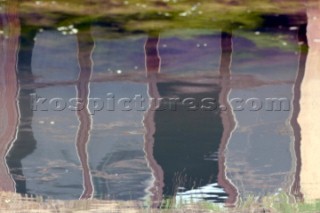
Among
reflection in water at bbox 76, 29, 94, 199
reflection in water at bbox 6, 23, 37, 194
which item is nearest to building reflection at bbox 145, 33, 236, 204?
reflection in water at bbox 76, 29, 94, 199

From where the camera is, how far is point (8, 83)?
10.4 feet

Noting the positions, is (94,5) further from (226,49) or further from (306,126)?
(306,126)

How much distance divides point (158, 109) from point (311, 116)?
2.15ft

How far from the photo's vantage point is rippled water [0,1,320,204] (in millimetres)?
3025

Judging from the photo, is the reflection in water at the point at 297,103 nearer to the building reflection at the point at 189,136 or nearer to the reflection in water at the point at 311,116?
the reflection in water at the point at 311,116

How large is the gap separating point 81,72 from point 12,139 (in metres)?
0.42

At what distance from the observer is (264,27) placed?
128 inches

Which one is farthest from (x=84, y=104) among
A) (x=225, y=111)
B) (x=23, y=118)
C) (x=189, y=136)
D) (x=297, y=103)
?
(x=297, y=103)

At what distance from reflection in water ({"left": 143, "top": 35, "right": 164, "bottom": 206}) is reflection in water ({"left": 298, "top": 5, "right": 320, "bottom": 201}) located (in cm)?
60

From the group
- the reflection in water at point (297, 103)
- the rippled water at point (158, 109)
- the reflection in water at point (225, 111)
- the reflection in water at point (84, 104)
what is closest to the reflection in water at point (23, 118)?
the rippled water at point (158, 109)

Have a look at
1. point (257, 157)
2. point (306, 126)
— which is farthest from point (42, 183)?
point (306, 126)

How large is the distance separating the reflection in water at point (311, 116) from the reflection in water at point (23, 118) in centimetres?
115

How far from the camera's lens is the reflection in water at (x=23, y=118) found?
3.05 meters

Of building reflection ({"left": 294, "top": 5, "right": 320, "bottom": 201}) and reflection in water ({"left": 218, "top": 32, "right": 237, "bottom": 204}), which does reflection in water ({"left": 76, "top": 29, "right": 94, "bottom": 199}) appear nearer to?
reflection in water ({"left": 218, "top": 32, "right": 237, "bottom": 204})
